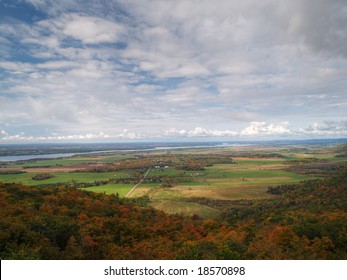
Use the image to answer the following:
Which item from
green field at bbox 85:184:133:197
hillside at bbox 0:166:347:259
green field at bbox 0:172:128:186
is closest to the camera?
hillside at bbox 0:166:347:259

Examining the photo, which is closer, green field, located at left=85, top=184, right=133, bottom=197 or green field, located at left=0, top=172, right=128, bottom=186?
green field, located at left=85, top=184, right=133, bottom=197

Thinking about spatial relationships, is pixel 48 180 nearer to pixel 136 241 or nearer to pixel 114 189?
pixel 114 189

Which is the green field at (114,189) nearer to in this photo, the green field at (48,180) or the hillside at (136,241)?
the green field at (48,180)

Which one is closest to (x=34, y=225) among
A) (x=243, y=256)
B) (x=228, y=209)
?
(x=243, y=256)

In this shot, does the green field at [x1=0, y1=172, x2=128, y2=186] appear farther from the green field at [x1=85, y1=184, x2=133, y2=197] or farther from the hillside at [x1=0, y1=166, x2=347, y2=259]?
the hillside at [x1=0, y1=166, x2=347, y2=259]

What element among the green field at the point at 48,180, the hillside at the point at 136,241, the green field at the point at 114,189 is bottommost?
the green field at the point at 114,189

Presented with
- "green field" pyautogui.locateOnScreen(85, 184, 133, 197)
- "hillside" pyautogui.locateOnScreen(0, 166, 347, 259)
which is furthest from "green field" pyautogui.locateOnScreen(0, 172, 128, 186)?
"hillside" pyautogui.locateOnScreen(0, 166, 347, 259)

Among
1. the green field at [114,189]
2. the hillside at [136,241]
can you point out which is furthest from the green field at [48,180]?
the hillside at [136,241]

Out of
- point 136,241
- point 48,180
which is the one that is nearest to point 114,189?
point 48,180

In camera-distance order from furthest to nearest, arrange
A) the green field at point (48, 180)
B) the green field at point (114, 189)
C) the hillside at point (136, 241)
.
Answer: the green field at point (48, 180)
the green field at point (114, 189)
the hillside at point (136, 241)

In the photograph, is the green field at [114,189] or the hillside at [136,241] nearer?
the hillside at [136,241]

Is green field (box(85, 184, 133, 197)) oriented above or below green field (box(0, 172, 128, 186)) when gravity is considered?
below

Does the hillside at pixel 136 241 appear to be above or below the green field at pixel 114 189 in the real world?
above
